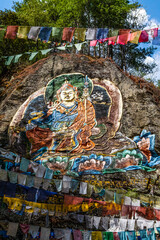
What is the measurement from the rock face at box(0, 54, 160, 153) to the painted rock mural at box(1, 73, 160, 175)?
0.76ft

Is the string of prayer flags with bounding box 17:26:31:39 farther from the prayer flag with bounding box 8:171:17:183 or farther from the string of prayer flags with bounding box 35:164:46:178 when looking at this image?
the prayer flag with bounding box 8:171:17:183

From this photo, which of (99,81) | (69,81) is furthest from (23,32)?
(99,81)

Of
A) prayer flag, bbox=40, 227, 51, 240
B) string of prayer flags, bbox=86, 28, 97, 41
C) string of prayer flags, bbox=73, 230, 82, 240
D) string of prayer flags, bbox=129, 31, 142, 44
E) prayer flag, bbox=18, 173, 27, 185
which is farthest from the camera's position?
string of prayer flags, bbox=86, 28, 97, 41

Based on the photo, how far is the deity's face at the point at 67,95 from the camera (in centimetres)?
1136

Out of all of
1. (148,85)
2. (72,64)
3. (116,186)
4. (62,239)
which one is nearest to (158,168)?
(116,186)

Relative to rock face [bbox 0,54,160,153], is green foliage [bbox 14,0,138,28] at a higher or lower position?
higher

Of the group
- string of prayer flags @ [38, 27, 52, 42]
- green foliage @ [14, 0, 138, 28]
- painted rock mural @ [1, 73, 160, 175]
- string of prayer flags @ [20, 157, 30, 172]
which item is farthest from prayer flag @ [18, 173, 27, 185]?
green foliage @ [14, 0, 138, 28]

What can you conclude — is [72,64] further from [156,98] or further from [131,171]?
[131,171]

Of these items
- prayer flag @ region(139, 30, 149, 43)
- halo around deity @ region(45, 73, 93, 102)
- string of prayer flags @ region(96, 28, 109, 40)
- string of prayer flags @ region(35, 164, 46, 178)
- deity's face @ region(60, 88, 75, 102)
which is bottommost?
string of prayer flags @ region(35, 164, 46, 178)

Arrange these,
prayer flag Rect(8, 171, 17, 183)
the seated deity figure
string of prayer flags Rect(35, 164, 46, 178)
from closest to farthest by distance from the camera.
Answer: prayer flag Rect(8, 171, 17, 183) → string of prayer flags Rect(35, 164, 46, 178) → the seated deity figure

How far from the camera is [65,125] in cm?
1094

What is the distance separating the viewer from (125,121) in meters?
10.5

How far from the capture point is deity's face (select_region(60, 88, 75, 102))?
11.4 m

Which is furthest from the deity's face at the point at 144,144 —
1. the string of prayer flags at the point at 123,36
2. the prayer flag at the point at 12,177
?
the prayer flag at the point at 12,177
